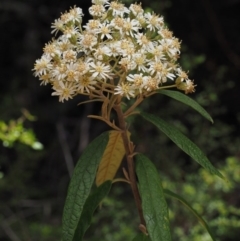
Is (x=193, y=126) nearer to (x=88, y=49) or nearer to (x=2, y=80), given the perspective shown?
(x=2, y=80)

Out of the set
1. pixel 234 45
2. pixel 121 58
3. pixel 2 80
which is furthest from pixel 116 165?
pixel 2 80

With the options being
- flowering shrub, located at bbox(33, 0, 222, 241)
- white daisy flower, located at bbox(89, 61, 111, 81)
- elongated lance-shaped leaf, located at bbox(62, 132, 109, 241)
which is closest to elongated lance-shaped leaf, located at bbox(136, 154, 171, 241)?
flowering shrub, located at bbox(33, 0, 222, 241)

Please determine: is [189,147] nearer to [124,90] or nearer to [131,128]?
[124,90]

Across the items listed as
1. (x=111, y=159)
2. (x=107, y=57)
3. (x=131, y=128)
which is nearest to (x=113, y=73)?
(x=107, y=57)

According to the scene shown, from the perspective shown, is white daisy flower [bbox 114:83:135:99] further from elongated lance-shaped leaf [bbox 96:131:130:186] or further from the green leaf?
the green leaf

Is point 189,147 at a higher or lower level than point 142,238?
higher

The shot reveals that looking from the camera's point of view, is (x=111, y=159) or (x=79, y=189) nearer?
(x=79, y=189)

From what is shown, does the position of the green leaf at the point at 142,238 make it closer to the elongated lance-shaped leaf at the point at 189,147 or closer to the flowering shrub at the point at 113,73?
the flowering shrub at the point at 113,73
